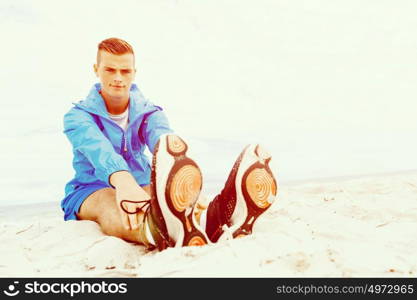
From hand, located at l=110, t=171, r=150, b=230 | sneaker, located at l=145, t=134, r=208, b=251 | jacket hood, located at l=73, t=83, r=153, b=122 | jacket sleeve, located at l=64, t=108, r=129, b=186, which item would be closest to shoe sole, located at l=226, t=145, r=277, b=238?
sneaker, located at l=145, t=134, r=208, b=251

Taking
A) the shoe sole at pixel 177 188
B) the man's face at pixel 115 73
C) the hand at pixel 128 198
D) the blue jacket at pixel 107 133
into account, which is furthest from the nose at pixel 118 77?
the shoe sole at pixel 177 188

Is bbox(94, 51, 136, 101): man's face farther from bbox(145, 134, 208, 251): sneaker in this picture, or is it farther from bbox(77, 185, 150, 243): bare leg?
bbox(145, 134, 208, 251): sneaker

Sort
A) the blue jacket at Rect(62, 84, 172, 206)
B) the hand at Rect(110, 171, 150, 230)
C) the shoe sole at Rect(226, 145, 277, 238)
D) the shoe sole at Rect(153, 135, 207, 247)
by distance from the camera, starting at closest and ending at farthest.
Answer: the shoe sole at Rect(153, 135, 207, 247) → the shoe sole at Rect(226, 145, 277, 238) → the hand at Rect(110, 171, 150, 230) → the blue jacket at Rect(62, 84, 172, 206)

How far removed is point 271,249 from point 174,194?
0.35m

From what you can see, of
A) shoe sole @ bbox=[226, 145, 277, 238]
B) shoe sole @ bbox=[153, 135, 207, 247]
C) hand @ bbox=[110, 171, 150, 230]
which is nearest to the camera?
shoe sole @ bbox=[153, 135, 207, 247]

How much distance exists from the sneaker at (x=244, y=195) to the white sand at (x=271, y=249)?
3.3 inches

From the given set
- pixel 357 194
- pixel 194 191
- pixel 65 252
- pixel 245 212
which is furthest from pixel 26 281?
pixel 357 194

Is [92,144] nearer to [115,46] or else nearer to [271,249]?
[115,46]

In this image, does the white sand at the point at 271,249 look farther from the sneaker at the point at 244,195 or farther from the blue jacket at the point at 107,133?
the blue jacket at the point at 107,133

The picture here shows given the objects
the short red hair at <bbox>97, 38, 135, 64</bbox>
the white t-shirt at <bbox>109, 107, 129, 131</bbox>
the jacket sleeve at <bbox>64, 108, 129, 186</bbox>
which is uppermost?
the short red hair at <bbox>97, 38, 135, 64</bbox>

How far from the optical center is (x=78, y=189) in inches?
84.7

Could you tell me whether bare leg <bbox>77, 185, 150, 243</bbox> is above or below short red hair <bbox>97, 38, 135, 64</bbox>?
below

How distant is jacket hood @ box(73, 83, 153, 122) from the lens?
203 centimetres

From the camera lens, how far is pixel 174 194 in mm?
1458
